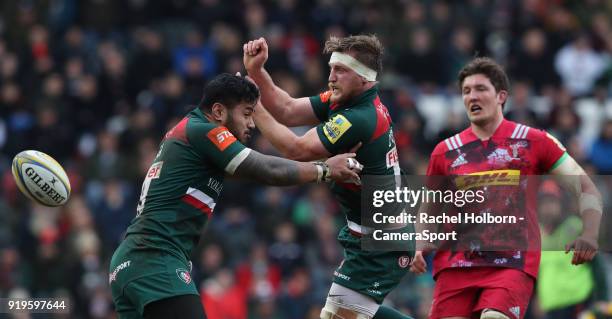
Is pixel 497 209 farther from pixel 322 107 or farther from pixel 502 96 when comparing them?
pixel 322 107

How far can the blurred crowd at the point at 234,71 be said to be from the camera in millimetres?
17344

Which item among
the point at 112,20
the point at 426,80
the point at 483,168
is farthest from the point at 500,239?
the point at 112,20

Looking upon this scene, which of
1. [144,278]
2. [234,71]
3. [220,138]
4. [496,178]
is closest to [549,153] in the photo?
[496,178]

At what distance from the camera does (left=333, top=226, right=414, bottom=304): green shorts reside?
391 inches

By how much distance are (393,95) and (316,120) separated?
8728 millimetres

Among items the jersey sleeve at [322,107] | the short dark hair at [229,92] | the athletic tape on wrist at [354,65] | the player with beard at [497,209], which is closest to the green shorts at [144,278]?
the short dark hair at [229,92]

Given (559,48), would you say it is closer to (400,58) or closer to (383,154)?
(400,58)

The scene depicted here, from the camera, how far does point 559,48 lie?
67.5 ft

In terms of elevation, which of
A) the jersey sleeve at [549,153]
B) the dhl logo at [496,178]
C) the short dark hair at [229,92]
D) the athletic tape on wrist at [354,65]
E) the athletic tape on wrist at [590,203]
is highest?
the athletic tape on wrist at [354,65]

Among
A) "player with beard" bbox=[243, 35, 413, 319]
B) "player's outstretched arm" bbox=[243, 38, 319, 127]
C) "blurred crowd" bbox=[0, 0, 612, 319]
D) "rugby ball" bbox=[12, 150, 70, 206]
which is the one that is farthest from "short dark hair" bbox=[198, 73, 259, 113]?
"blurred crowd" bbox=[0, 0, 612, 319]

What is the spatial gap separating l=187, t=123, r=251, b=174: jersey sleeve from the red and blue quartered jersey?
2.11m

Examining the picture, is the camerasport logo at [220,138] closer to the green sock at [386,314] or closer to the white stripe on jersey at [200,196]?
the white stripe on jersey at [200,196]

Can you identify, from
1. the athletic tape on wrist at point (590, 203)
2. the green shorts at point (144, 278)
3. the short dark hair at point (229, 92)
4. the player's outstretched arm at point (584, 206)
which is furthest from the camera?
the athletic tape on wrist at point (590, 203)

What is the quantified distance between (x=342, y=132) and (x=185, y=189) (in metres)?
1.41
